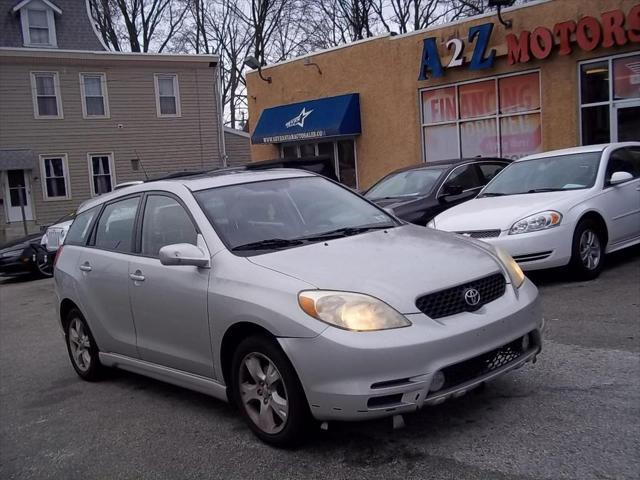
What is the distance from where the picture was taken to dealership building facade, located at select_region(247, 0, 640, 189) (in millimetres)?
13414

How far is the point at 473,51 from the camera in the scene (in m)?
15.2

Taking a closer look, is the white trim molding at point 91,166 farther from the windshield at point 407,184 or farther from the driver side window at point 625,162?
the driver side window at point 625,162

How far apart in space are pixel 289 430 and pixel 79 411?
220cm

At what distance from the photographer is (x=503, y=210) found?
26.2 feet

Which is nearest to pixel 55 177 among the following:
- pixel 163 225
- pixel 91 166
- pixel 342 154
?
pixel 91 166

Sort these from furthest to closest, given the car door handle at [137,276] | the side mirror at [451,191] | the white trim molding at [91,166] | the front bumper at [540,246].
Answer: the white trim molding at [91,166] → the side mirror at [451,191] → the front bumper at [540,246] → the car door handle at [137,276]

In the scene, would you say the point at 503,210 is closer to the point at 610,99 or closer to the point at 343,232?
the point at 343,232

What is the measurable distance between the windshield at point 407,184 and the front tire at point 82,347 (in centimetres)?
544

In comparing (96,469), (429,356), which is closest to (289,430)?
(429,356)

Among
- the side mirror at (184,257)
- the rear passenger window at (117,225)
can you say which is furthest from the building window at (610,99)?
the side mirror at (184,257)

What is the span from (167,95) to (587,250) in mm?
22423

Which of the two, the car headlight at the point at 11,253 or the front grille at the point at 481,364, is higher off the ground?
the front grille at the point at 481,364

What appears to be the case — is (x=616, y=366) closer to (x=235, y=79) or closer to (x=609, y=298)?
(x=609, y=298)

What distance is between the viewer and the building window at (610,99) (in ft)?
43.2
